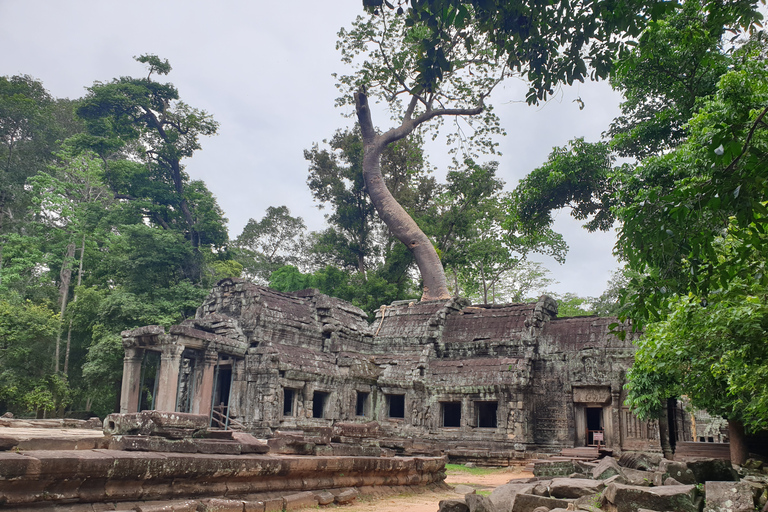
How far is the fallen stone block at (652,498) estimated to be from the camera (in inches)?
215

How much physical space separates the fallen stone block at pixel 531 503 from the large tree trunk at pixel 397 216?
1822 centimetres

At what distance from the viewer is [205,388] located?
16.7m

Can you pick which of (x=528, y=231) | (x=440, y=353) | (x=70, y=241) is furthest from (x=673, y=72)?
(x=70, y=241)

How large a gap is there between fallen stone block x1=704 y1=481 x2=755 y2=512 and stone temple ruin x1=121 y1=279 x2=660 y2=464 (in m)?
9.90

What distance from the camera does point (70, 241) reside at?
26.5 meters

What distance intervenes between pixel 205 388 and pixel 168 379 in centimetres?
162

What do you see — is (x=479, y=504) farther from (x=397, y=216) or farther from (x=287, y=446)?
(x=397, y=216)

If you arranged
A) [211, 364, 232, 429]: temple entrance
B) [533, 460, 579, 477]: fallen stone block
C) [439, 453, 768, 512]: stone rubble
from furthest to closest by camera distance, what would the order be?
[211, 364, 232, 429]: temple entrance → [533, 460, 579, 477]: fallen stone block → [439, 453, 768, 512]: stone rubble

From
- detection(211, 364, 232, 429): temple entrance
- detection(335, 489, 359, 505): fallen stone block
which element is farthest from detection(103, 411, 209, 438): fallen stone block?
detection(211, 364, 232, 429): temple entrance

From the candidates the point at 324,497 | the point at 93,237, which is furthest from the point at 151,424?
the point at 93,237

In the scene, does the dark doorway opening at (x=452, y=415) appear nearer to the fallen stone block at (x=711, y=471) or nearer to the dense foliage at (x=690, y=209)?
the dense foliage at (x=690, y=209)

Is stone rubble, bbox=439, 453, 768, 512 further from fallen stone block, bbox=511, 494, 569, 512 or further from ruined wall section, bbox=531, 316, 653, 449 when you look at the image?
ruined wall section, bbox=531, 316, 653, 449

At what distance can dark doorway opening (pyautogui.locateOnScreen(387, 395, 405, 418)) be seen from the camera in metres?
19.3

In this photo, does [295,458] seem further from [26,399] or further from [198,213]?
[198,213]
